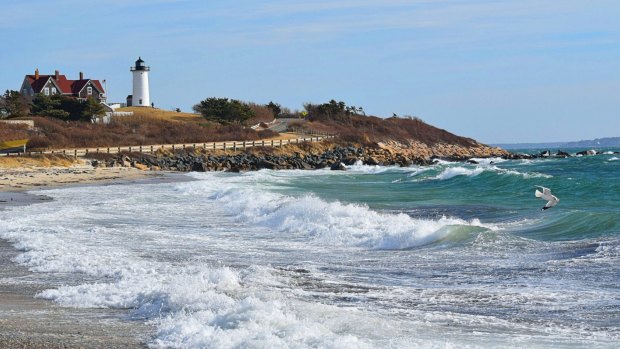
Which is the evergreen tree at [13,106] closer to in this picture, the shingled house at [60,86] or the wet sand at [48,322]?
the shingled house at [60,86]

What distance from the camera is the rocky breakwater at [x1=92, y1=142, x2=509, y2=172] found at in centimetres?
5253

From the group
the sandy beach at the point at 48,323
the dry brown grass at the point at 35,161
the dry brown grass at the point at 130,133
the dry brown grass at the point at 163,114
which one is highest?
the dry brown grass at the point at 163,114

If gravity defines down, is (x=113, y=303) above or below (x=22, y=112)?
below

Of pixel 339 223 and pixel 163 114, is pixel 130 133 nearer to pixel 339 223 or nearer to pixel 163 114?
pixel 163 114

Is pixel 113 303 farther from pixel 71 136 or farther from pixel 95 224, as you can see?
pixel 71 136

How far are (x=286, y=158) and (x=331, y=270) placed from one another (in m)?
47.9

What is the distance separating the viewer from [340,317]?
370 inches

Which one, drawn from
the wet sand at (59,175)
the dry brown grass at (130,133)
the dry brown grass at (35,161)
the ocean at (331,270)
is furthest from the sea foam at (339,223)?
the dry brown grass at (130,133)

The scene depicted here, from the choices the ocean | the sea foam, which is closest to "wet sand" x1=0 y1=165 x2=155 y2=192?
the ocean

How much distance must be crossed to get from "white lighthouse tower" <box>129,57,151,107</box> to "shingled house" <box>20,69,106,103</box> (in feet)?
14.7

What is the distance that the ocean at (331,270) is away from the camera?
8938mm

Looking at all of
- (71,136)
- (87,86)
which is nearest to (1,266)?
(71,136)

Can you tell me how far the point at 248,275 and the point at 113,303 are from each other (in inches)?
95.6

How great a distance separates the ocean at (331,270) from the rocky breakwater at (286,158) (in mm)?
24988
